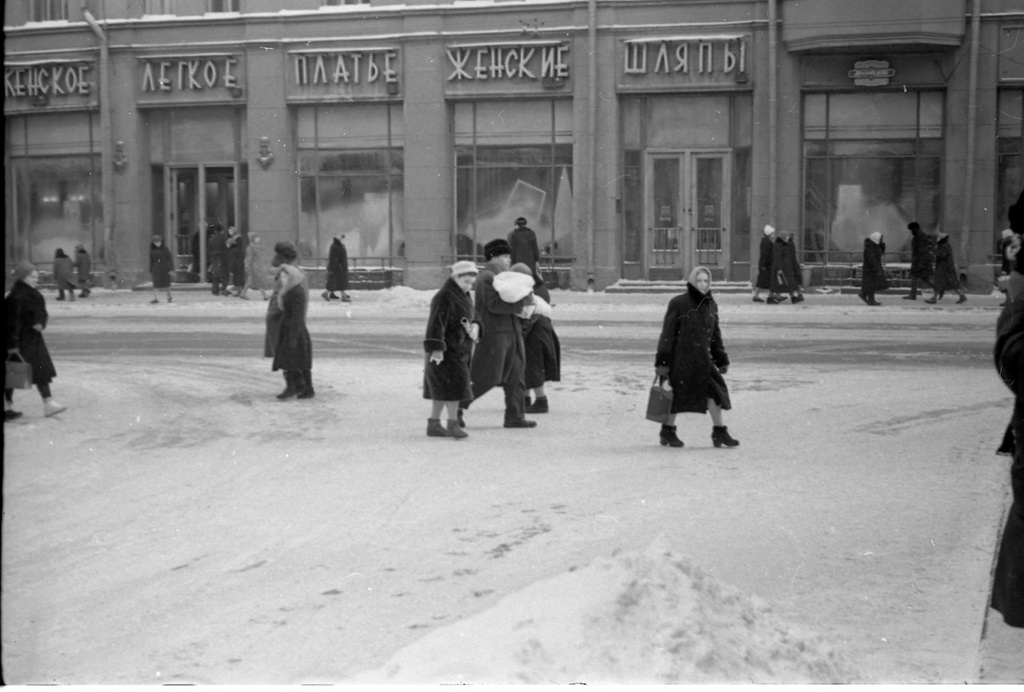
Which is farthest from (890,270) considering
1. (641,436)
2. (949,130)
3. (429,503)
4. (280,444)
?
(429,503)

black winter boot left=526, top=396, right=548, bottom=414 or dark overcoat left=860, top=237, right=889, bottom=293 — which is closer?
black winter boot left=526, top=396, right=548, bottom=414

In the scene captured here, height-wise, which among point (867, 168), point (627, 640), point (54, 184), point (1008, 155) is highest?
point (867, 168)

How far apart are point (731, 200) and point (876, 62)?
219 inches

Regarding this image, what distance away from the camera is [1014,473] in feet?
15.9

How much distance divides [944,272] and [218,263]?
13.5 metres

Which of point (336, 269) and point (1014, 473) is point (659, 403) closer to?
point (1014, 473)

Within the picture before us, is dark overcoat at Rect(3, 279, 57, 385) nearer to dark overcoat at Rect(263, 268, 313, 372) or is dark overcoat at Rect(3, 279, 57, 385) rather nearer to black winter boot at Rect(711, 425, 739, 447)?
dark overcoat at Rect(263, 268, 313, 372)

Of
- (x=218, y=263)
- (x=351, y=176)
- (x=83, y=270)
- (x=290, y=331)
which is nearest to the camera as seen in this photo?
(x=290, y=331)

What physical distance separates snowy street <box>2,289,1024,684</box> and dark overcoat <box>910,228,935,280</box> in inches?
168

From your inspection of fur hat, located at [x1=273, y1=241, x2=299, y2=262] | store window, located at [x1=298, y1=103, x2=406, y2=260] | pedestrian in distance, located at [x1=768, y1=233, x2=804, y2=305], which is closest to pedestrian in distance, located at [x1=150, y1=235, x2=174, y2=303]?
store window, located at [x1=298, y1=103, x2=406, y2=260]

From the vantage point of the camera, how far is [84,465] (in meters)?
10.4

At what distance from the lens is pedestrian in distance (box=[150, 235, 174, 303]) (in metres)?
25.1

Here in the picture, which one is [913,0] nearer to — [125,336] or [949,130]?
[949,130]

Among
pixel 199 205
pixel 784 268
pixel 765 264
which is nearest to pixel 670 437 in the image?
pixel 784 268
